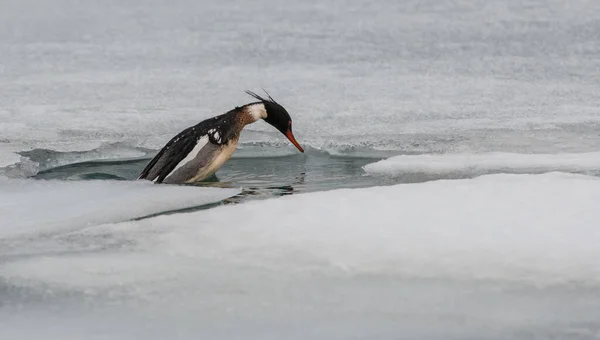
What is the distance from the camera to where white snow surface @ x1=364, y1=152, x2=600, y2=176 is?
4988 millimetres

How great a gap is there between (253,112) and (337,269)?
8.55 feet

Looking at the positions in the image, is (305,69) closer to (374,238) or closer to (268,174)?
(268,174)

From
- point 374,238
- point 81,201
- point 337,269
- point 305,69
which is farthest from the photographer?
point 305,69

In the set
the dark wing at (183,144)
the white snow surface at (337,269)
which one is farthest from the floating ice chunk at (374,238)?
the dark wing at (183,144)

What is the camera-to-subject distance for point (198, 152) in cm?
517

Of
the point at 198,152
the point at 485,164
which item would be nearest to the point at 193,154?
the point at 198,152

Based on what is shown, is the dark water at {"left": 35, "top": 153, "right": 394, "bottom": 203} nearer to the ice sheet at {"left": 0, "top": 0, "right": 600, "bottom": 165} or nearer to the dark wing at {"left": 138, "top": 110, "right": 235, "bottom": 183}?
the dark wing at {"left": 138, "top": 110, "right": 235, "bottom": 183}

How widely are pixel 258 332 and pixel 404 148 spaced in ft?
10.9

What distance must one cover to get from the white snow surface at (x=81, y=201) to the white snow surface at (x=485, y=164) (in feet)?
3.19

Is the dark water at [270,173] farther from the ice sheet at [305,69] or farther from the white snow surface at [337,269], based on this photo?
the white snow surface at [337,269]

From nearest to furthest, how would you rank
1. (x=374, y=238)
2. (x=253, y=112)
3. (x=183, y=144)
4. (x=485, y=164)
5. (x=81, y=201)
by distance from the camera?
(x=374, y=238), (x=81, y=201), (x=485, y=164), (x=183, y=144), (x=253, y=112)

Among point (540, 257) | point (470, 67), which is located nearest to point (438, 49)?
point (470, 67)

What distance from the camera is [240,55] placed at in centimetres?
952

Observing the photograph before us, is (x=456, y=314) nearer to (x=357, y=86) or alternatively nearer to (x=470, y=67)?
(x=357, y=86)
